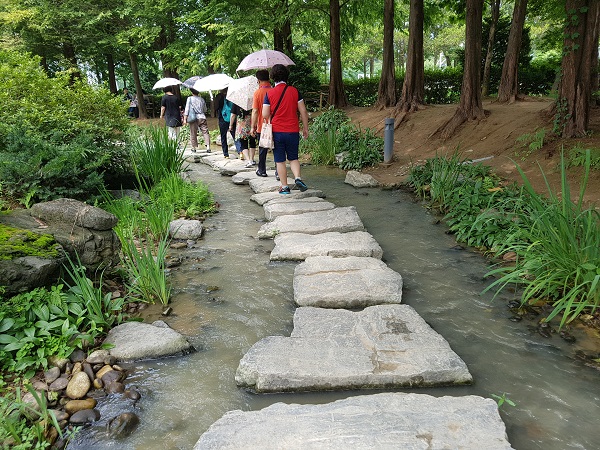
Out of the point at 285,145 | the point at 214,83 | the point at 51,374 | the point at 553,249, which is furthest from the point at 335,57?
the point at 51,374

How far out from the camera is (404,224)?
5363mm

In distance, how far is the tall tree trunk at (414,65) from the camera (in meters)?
10.5

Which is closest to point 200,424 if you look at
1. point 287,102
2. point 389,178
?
point 287,102

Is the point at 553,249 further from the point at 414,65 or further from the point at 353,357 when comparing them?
the point at 414,65

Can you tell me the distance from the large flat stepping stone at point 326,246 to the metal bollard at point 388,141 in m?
4.25

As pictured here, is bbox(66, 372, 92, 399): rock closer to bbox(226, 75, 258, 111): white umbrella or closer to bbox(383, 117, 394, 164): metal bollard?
bbox(226, 75, 258, 111): white umbrella

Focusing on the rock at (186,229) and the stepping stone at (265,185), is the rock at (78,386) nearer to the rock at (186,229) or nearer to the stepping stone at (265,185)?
the rock at (186,229)

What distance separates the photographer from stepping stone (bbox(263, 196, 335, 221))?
553cm

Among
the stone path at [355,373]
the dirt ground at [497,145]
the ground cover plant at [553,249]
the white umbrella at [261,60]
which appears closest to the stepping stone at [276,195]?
the dirt ground at [497,145]

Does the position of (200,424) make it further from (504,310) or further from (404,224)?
(404,224)

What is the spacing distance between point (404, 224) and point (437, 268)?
1.36 meters

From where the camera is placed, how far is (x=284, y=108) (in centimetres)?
600

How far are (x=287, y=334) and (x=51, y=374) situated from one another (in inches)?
56.8

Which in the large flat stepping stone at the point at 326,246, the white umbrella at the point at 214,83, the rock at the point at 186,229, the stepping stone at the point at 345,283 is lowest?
the stepping stone at the point at 345,283
